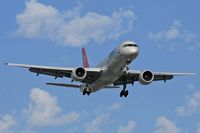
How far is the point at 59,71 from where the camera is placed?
70250 mm

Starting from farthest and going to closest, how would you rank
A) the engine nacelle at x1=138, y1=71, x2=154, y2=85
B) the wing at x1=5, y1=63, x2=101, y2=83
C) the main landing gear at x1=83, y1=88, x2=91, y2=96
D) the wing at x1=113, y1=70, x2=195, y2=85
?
the main landing gear at x1=83, y1=88, x2=91, y2=96, the wing at x1=113, y1=70, x2=195, y2=85, the engine nacelle at x1=138, y1=71, x2=154, y2=85, the wing at x1=5, y1=63, x2=101, y2=83

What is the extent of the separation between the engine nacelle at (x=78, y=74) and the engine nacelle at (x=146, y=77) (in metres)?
6.29

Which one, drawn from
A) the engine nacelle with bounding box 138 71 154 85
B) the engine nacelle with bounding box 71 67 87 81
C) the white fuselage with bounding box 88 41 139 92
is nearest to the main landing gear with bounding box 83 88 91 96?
the white fuselage with bounding box 88 41 139 92

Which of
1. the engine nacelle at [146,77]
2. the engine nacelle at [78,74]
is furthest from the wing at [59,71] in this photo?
the engine nacelle at [146,77]

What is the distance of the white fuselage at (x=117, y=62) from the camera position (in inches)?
2542

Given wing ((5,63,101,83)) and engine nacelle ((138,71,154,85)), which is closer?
wing ((5,63,101,83))

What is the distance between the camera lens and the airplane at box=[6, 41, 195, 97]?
65.1 metres

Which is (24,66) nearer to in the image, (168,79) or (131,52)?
(131,52)

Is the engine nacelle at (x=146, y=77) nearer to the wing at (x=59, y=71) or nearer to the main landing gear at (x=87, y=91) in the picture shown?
the wing at (x=59, y=71)

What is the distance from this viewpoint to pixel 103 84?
228 feet

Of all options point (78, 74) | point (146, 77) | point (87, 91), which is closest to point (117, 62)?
point (78, 74)

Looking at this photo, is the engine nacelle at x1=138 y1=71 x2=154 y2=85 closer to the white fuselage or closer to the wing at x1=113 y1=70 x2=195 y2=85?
the wing at x1=113 y1=70 x2=195 y2=85

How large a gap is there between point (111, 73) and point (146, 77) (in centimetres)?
504

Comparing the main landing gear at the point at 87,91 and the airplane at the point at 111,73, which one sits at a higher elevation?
the airplane at the point at 111,73
